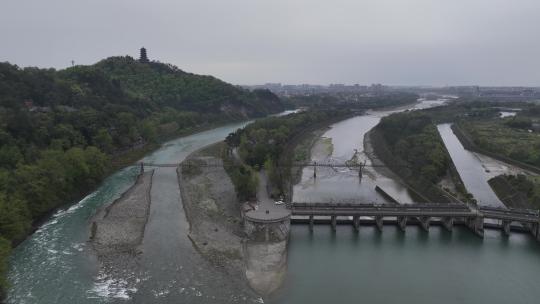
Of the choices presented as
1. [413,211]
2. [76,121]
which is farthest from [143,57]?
[413,211]

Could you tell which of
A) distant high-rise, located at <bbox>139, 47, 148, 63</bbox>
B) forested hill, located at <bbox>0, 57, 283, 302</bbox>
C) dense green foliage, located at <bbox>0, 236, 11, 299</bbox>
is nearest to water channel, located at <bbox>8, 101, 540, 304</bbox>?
dense green foliage, located at <bbox>0, 236, 11, 299</bbox>

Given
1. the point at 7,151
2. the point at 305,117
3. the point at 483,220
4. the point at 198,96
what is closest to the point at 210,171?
the point at 7,151

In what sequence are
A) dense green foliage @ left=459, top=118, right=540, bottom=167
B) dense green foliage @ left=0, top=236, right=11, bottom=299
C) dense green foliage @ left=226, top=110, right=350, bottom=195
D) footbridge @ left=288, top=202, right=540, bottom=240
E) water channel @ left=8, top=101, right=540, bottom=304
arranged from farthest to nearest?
dense green foliage @ left=459, top=118, right=540, bottom=167
dense green foliage @ left=226, top=110, right=350, bottom=195
footbridge @ left=288, top=202, right=540, bottom=240
water channel @ left=8, top=101, right=540, bottom=304
dense green foliage @ left=0, top=236, right=11, bottom=299

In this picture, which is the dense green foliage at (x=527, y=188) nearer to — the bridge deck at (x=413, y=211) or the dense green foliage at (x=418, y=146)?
the bridge deck at (x=413, y=211)

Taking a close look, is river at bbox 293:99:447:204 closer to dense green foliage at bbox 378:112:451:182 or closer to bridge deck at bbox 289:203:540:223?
dense green foliage at bbox 378:112:451:182

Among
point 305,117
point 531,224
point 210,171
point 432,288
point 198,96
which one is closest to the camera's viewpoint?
point 432,288

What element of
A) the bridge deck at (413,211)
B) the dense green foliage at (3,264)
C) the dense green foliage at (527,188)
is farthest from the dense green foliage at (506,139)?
the dense green foliage at (3,264)

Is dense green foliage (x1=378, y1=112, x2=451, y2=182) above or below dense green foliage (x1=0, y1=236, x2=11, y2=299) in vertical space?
above

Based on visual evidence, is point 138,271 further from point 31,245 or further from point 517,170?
point 517,170
